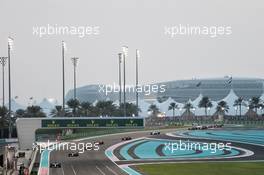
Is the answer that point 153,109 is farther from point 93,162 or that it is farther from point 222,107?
point 93,162

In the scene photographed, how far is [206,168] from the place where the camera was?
5531 centimetres

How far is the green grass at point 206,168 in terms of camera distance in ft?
169

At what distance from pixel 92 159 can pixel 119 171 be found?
13.3 meters

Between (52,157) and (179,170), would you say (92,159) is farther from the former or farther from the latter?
(179,170)

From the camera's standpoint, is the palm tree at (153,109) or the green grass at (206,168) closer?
the green grass at (206,168)

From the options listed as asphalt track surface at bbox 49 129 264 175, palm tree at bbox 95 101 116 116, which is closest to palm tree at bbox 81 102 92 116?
palm tree at bbox 95 101 116 116

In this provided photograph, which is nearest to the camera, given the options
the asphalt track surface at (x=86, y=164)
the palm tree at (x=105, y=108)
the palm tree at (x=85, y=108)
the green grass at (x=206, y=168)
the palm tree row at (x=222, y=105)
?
the green grass at (x=206, y=168)

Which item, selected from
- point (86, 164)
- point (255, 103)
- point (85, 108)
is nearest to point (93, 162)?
point (86, 164)

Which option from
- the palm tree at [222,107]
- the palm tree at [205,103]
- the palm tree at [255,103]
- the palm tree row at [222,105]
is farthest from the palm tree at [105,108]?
the palm tree at [255,103]

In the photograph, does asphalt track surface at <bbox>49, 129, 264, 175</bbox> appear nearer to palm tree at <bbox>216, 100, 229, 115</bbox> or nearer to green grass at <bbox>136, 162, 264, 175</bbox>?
green grass at <bbox>136, 162, 264, 175</bbox>

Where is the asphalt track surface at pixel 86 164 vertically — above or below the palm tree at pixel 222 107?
below

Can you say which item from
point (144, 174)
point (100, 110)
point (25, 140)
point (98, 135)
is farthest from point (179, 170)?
point (100, 110)

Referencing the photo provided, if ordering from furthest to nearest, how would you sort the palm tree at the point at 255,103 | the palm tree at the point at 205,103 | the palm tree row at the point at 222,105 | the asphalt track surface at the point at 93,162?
the palm tree at the point at 205,103 → the palm tree at the point at 255,103 → the palm tree row at the point at 222,105 → the asphalt track surface at the point at 93,162

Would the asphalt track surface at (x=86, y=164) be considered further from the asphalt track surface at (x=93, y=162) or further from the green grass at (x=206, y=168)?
the green grass at (x=206, y=168)
